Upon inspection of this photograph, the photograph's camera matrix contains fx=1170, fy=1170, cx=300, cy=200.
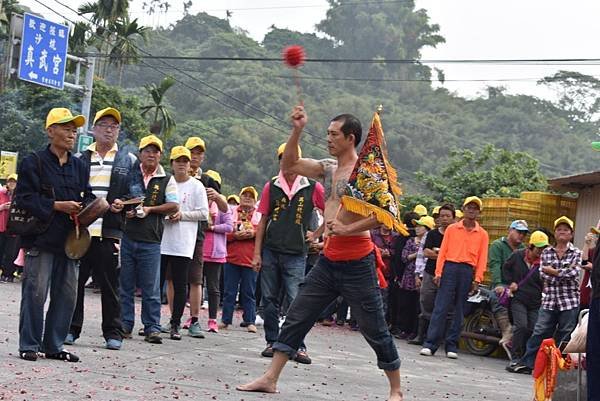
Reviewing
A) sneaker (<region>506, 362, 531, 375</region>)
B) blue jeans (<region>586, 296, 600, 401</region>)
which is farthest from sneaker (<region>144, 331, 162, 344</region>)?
blue jeans (<region>586, 296, 600, 401</region>)

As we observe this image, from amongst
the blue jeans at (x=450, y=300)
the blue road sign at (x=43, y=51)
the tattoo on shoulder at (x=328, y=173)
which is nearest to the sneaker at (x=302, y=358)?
the tattoo on shoulder at (x=328, y=173)

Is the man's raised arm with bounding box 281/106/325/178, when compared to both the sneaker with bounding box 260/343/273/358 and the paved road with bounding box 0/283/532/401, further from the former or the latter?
the sneaker with bounding box 260/343/273/358

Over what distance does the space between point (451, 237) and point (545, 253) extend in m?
1.40

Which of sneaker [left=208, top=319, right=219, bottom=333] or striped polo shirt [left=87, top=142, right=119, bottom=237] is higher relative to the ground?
striped polo shirt [left=87, top=142, right=119, bottom=237]

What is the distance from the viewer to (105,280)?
10.3m

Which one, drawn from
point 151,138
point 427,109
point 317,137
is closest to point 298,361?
point 151,138

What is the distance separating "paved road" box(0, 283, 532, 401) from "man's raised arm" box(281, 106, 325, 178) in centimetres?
165

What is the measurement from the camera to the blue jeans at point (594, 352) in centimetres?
723

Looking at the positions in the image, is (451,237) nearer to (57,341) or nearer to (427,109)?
(57,341)

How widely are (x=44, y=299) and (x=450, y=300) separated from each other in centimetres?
696

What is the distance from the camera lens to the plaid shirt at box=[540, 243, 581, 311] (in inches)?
532

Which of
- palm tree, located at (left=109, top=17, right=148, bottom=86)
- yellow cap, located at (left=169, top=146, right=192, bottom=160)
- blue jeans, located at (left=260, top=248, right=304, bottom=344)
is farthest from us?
palm tree, located at (left=109, top=17, right=148, bottom=86)

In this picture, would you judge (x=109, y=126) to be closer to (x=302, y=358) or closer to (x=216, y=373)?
(x=216, y=373)

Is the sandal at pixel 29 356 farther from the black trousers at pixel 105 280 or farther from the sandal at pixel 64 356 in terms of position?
the black trousers at pixel 105 280
